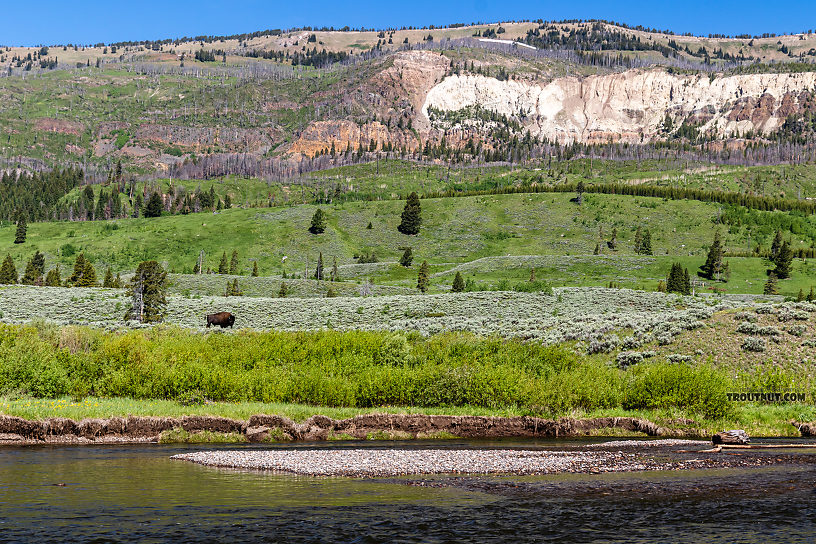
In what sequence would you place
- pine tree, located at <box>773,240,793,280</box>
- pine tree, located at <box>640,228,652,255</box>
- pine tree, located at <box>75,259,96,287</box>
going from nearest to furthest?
pine tree, located at <box>75,259,96,287</box> → pine tree, located at <box>773,240,793,280</box> → pine tree, located at <box>640,228,652,255</box>

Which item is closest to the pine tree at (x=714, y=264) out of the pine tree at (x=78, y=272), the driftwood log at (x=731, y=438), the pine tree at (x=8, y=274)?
the pine tree at (x=78, y=272)

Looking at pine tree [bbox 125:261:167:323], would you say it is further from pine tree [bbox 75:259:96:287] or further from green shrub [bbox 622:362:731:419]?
green shrub [bbox 622:362:731:419]

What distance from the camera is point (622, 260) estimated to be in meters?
171

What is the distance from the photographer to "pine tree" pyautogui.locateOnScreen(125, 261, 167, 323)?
86.8 m

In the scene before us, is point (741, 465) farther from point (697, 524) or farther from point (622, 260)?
point (622, 260)

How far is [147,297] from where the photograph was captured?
8869 cm

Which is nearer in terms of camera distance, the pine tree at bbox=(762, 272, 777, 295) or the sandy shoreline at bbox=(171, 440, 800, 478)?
the sandy shoreline at bbox=(171, 440, 800, 478)

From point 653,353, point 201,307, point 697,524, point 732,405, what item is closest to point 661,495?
point 697,524

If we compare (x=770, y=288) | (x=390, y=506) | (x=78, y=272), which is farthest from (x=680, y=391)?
(x=78, y=272)

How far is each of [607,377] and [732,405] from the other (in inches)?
315

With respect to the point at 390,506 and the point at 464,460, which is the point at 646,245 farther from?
the point at 390,506

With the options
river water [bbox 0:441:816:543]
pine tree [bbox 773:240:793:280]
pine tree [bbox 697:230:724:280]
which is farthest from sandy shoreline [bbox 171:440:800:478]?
pine tree [bbox 773:240:793:280]

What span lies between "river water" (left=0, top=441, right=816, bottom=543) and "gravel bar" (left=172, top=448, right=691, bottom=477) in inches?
54.4

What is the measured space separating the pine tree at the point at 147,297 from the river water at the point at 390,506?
180 feet
